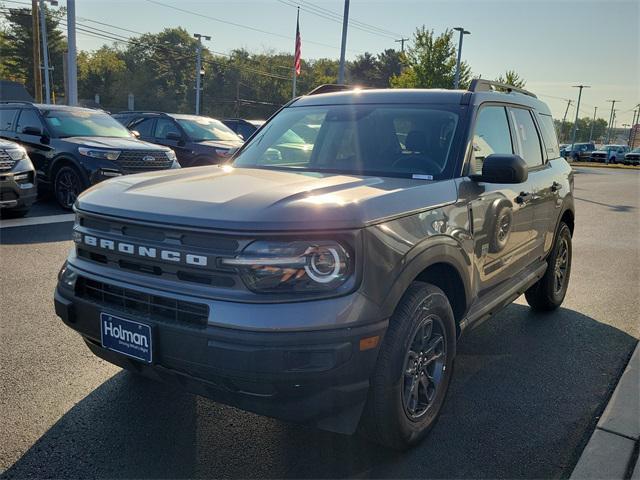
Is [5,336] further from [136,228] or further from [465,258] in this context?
[465,258]

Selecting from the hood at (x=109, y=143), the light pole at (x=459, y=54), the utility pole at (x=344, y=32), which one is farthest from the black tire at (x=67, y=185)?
the light pole at (x=459, y=54)

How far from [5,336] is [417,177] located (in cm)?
315

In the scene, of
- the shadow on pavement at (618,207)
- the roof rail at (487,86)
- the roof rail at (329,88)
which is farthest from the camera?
the shadow on pavement at (618,207)

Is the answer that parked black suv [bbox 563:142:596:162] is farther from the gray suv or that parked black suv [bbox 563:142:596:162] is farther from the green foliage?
the green foliage

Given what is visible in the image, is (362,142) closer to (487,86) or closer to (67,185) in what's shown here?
(487,86)

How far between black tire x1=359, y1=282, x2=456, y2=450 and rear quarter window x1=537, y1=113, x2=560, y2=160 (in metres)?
2.68

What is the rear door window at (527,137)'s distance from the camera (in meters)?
4.30

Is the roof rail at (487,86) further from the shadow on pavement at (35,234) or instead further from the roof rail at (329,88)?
the shadow on pavement at (35,234)

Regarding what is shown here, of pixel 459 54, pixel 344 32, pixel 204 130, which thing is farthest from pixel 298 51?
pixel 204 130

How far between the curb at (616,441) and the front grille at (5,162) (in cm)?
792

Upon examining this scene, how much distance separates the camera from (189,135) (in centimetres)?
1216

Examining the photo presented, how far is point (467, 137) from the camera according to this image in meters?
3.39

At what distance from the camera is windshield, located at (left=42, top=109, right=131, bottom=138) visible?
9828 millimetres

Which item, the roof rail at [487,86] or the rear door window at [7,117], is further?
the rear door window at [7,117]
